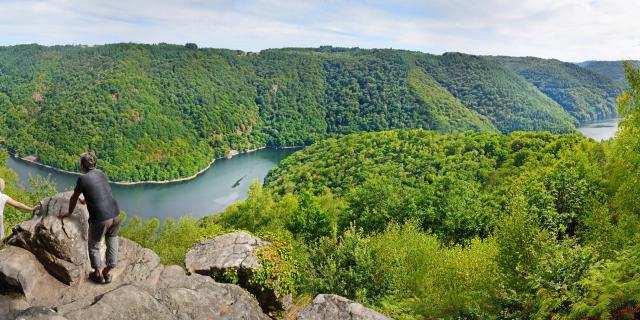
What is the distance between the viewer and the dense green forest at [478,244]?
12.4m

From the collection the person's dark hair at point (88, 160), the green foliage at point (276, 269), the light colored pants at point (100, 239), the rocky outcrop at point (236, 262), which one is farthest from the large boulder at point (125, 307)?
the green foliage at point (276, 269)

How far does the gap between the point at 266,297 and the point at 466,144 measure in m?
83.0

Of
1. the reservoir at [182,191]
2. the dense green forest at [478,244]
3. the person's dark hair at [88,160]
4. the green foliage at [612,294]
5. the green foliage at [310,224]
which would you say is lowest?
the reservoir at [182,191]

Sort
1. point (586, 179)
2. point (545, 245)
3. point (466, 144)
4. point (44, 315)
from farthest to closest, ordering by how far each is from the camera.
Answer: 1. point (466, 144)
2. point (586, 179)
3. point (545, 245)
4. point (44, 315)

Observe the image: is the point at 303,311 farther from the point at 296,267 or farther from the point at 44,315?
the point at 44,315

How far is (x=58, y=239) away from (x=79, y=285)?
1322 mm

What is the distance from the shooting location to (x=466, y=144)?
9031 centimetres

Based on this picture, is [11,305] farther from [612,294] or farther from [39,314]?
[612,294]

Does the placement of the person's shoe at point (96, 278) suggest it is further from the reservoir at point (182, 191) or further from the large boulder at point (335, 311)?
the reservoir at point (182, 191)

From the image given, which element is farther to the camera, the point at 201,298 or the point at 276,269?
the point at 276,269

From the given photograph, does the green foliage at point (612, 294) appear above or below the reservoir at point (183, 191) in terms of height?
above

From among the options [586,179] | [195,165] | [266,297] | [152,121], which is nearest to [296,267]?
[266,297]

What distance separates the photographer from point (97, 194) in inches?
394

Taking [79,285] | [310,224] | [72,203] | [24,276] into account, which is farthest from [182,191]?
[72,203]
